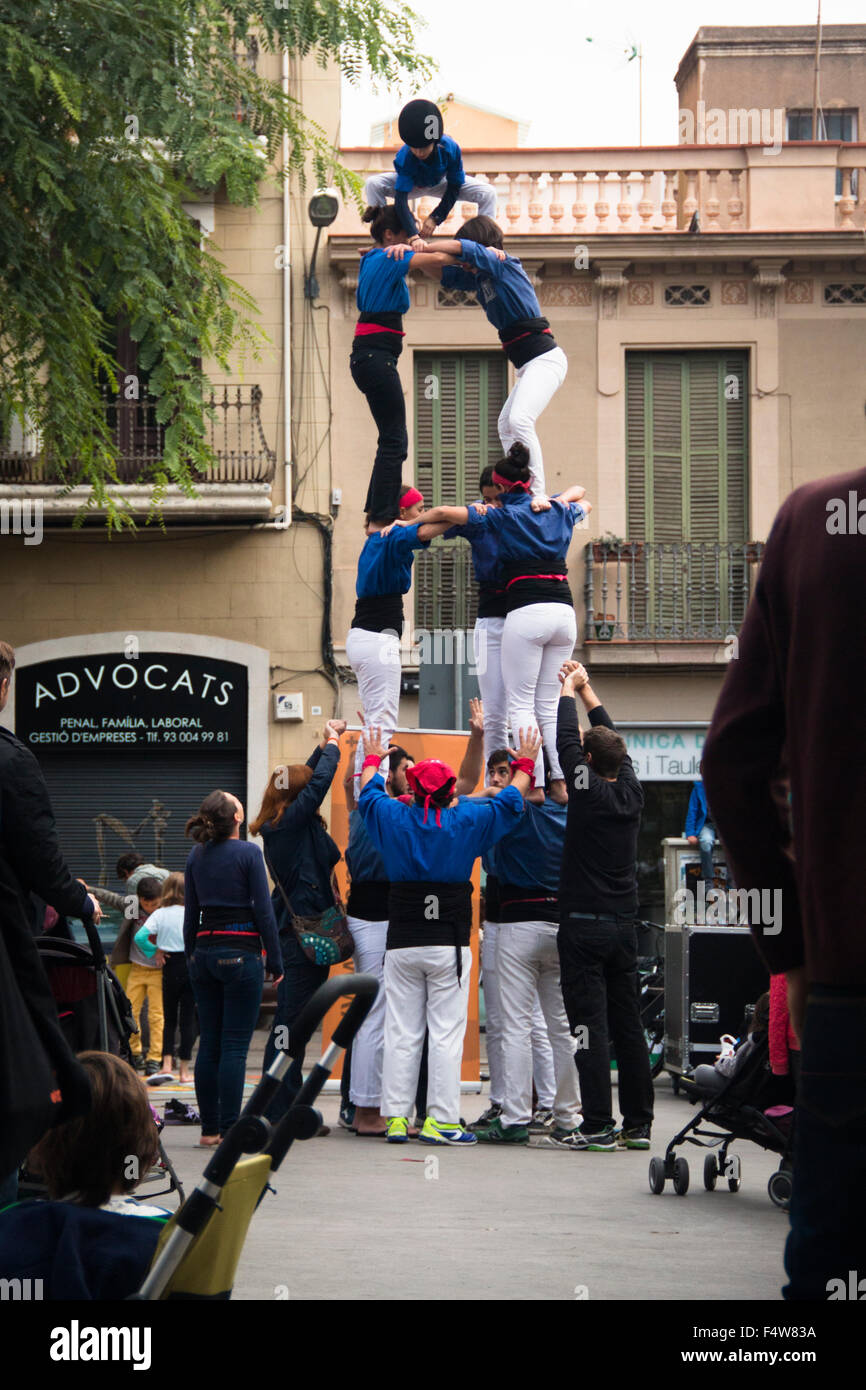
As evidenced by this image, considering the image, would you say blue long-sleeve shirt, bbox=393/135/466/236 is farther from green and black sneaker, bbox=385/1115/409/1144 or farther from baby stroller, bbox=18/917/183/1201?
green and black sneaker, bbox=385/1115/409/1144

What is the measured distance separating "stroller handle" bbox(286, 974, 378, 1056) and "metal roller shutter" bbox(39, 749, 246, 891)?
17148 mm

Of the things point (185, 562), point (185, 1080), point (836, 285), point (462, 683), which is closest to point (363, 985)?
point (462, 683)

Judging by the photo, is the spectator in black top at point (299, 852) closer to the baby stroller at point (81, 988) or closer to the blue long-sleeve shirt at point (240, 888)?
the blue long-sleeve shirt at point (240, 888)

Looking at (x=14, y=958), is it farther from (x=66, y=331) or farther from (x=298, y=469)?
(x=298, y=469)

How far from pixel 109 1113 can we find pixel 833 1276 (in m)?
1.70

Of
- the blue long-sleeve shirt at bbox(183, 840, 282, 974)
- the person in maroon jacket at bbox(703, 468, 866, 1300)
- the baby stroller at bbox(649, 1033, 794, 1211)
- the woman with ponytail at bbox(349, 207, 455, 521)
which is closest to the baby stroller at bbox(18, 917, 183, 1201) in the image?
the blue long-sleeve shirt at bbox(183, 840, 282, 974)

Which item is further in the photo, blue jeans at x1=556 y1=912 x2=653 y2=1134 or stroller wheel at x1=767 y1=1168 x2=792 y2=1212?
blue jeans at x1=556 y1=912 x2=653 y2=1134

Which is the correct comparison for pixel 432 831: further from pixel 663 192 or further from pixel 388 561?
pixel 663 192

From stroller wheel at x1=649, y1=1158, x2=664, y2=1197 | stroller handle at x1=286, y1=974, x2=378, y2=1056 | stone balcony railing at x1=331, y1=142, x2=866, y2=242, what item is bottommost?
stroller wheel at x1=649, y1=1158, x2=664, y2=1197

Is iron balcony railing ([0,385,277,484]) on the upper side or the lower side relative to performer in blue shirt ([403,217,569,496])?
upper

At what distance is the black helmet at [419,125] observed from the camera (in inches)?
364

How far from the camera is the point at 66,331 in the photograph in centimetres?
1078

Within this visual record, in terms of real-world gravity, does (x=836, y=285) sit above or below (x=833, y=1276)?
above

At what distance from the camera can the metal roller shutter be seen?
67.3 ft
